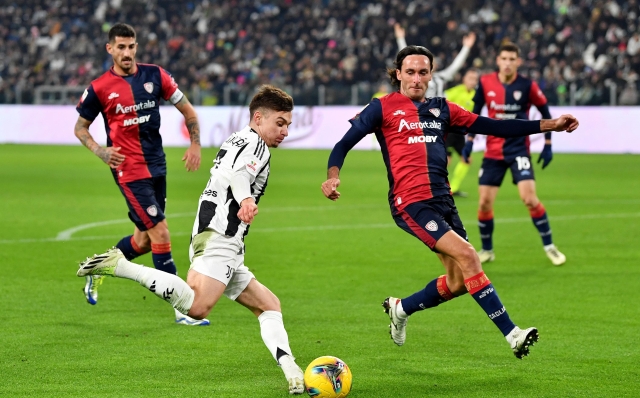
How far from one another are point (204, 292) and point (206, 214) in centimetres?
45

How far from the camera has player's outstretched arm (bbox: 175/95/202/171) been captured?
27.7ft

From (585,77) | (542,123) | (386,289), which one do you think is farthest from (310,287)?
(585,77)

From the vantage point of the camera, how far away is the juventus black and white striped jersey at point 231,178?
18.2 ft

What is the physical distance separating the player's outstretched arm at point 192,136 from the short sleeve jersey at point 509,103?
11.6 ft

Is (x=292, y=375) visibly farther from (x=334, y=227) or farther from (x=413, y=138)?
(x=334, y=227)

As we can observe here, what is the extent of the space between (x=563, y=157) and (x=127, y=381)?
22.1 m

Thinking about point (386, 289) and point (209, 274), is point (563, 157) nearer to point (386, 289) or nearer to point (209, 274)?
point (386, 289)

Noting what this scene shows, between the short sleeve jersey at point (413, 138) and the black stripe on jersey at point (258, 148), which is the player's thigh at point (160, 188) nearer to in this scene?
the short sleeve jersey at point (413, 138)

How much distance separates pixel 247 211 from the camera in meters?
5.27

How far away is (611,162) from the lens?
80.3 ft

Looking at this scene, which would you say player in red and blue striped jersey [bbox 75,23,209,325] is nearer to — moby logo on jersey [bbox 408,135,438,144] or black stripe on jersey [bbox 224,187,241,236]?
moby logo on jersey [bbox 408,135,438,144]

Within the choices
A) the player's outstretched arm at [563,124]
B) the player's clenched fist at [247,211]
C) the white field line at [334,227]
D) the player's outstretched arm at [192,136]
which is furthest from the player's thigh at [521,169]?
the player's clenched fist at [247,211]

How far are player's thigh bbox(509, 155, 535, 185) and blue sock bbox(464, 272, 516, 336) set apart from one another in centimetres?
461

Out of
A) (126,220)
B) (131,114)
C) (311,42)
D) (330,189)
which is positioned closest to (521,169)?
(131,114)
